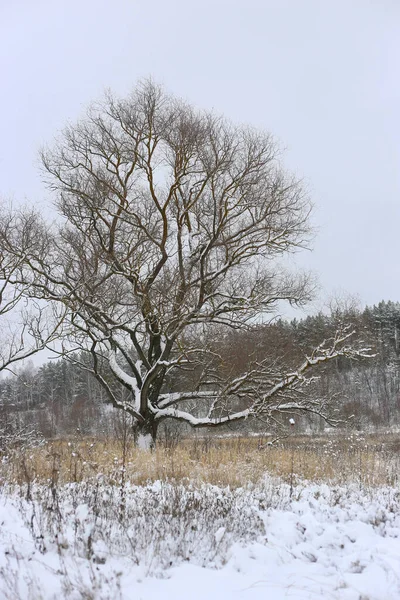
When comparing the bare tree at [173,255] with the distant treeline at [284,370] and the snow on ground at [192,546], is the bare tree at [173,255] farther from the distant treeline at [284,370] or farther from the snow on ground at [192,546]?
the snow on ground at [192,546]

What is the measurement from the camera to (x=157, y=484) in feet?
19.1

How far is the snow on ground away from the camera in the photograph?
309cm

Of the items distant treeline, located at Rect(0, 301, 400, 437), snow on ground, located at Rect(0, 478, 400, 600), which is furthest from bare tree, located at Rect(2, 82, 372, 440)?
snow on ground, located at Rect(0, 478, 400, 600)

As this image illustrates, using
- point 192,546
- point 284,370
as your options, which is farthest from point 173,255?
point 192,546

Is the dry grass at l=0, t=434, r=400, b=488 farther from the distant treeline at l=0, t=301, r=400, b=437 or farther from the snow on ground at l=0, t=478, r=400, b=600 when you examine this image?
the distant treeline at l=0, t=301, r=400, b=437

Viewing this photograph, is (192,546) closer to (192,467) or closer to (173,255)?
(192,467)

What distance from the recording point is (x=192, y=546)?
3.79 meters

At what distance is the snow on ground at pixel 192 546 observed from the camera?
3.09 metres

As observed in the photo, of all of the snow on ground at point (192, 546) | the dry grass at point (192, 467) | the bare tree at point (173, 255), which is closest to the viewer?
the snow on ground at point (192, 546)

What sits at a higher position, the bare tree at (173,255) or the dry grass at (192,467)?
the bare tree at (173,255)

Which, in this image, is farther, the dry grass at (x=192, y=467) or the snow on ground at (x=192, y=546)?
the dry grass at (x=192, y=467)

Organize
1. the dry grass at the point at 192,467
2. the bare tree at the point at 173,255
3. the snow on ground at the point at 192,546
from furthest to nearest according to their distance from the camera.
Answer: the bare tree at the point at 173,255 < the dry grass at the point at 192,467 < the snow on ground at the point at 192,546

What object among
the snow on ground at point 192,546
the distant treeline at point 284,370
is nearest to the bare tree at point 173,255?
the distant treeline at point 284,370

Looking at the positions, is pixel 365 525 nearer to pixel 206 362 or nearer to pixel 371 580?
pixel 371 580
